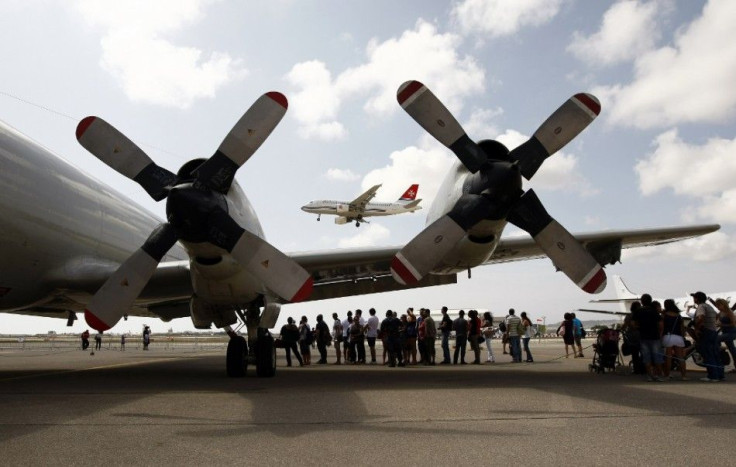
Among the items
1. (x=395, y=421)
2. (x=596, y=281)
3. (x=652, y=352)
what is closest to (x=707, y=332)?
(x=652, y=352)

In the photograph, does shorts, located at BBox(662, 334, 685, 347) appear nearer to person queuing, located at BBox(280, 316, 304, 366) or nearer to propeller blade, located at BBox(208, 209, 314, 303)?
propeller blade, located at BBox(208, 209, 314, 303)

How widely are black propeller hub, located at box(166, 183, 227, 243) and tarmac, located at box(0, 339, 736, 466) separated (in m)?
2.35

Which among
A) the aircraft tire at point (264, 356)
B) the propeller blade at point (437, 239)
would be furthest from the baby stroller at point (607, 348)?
the aircraft tire at point (264, 356)

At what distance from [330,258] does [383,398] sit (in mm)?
3894

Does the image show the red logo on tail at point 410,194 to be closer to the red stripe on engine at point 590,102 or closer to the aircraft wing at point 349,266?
the aircraft wing at point 349,266

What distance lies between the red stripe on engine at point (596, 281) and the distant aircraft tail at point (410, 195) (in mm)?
53623

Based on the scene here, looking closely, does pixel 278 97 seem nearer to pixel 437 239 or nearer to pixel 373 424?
pixel 437 239

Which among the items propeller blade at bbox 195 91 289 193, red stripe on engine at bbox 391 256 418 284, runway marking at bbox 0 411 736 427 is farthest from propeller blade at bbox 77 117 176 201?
runway marking at bbox 0 411 736 427

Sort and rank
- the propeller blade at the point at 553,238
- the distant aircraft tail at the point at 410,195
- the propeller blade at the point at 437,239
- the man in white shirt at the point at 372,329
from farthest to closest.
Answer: the distant aircraft tail at the point at 410,195, the man in white shirt at the point at 372,329, the propeller blade at the point at 553,238, the propeller blade at the point at 437,239

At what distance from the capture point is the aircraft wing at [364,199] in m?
54.1

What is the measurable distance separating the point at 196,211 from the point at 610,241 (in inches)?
315

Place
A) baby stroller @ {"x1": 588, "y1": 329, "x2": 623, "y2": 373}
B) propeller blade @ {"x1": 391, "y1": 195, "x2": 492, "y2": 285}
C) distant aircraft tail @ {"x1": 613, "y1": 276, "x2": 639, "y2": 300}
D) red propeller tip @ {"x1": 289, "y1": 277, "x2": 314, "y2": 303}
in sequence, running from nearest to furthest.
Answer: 1. red propeller tip @ {"x1": 289, "y1": 277, "x2": 314, "y2": 303}
2. propeller blade @ {"x1": 391, "y1": 195, "x2": 492, "y2": 285}
3. baby stroller @ {"x1": 588, "y1": 329, "x2": 623, "y2": 373}
4. distant aircraft tail @ {"x1": 613, "y1": 276, "x2": 639, "y2": 300}

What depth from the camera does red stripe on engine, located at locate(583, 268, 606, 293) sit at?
8289 millimetres

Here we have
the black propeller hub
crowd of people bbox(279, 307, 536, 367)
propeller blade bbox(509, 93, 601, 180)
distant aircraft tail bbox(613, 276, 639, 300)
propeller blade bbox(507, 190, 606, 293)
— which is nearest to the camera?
the black propeller hub
